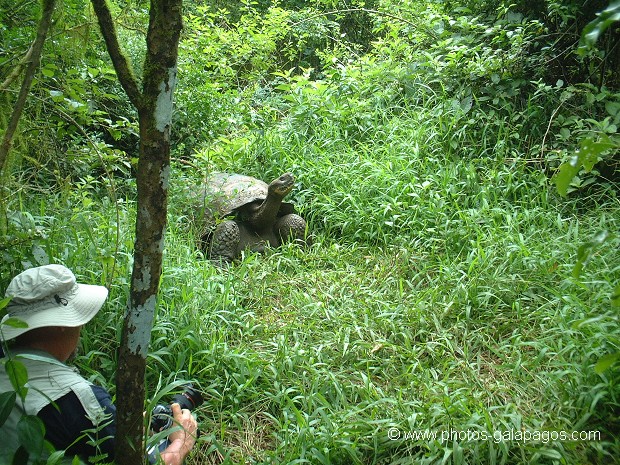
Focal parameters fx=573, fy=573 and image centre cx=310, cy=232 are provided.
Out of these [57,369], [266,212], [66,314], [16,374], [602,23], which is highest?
[602,23]

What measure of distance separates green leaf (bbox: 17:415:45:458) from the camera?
0.92m

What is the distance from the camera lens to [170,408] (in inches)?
97.6

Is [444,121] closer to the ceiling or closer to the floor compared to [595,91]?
closer to the floor

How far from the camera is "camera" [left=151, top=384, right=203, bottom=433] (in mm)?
2369

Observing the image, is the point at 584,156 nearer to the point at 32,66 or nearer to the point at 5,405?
the point at 5,405

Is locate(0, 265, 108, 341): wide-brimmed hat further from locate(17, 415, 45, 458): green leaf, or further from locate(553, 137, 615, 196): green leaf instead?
locate(553, 137, 615, 196): green leaf

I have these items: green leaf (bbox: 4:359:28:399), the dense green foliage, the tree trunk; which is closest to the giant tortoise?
the dense green foliage

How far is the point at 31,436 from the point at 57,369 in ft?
1.84

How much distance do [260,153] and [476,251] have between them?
2.46 meters

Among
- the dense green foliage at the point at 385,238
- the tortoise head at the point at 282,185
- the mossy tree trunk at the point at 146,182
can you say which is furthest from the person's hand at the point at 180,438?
the tortoise head at the point at 282,185

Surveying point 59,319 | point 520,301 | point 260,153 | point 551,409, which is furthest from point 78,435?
point 260,153

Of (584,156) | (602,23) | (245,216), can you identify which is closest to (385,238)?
(245,216)

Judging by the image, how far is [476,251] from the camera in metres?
3.81

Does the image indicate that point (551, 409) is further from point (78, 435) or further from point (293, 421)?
point (78, 435)
